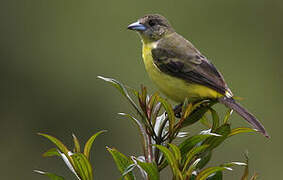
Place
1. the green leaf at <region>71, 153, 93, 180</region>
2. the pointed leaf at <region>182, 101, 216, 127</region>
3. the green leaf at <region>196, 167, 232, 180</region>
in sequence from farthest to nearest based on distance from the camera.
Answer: the pointed leaf at <region>182, 101, 216, 127</region> < the green leaf at <region>71, 153, 93, 180</region> < the green leaf at <region>196, 167, 232, 180</region>

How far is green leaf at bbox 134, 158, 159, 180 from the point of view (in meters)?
2.06

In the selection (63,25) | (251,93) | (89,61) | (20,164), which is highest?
(63,25)

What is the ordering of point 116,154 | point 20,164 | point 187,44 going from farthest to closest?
point 20,164 < point 187,44 < point 116,154

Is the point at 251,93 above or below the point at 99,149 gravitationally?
above

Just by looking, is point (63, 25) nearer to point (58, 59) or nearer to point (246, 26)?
point (58, 59)

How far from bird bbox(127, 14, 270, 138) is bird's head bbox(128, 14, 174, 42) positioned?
0.17 metres

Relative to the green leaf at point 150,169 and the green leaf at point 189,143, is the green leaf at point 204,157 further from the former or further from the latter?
the green leaf at point 150,169

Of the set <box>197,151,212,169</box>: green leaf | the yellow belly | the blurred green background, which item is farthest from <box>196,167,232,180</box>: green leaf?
the blurred green background

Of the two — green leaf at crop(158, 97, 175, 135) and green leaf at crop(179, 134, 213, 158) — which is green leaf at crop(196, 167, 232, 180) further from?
green leaf at crop(158, 97, 175, 135)

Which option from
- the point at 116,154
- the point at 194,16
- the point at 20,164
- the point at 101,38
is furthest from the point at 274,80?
the point at 116,154

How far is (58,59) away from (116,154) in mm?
6596

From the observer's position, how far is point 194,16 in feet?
27.9

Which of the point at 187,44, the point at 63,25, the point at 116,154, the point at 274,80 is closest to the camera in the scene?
the point at 116,154

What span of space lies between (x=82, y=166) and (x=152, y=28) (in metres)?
2.45
